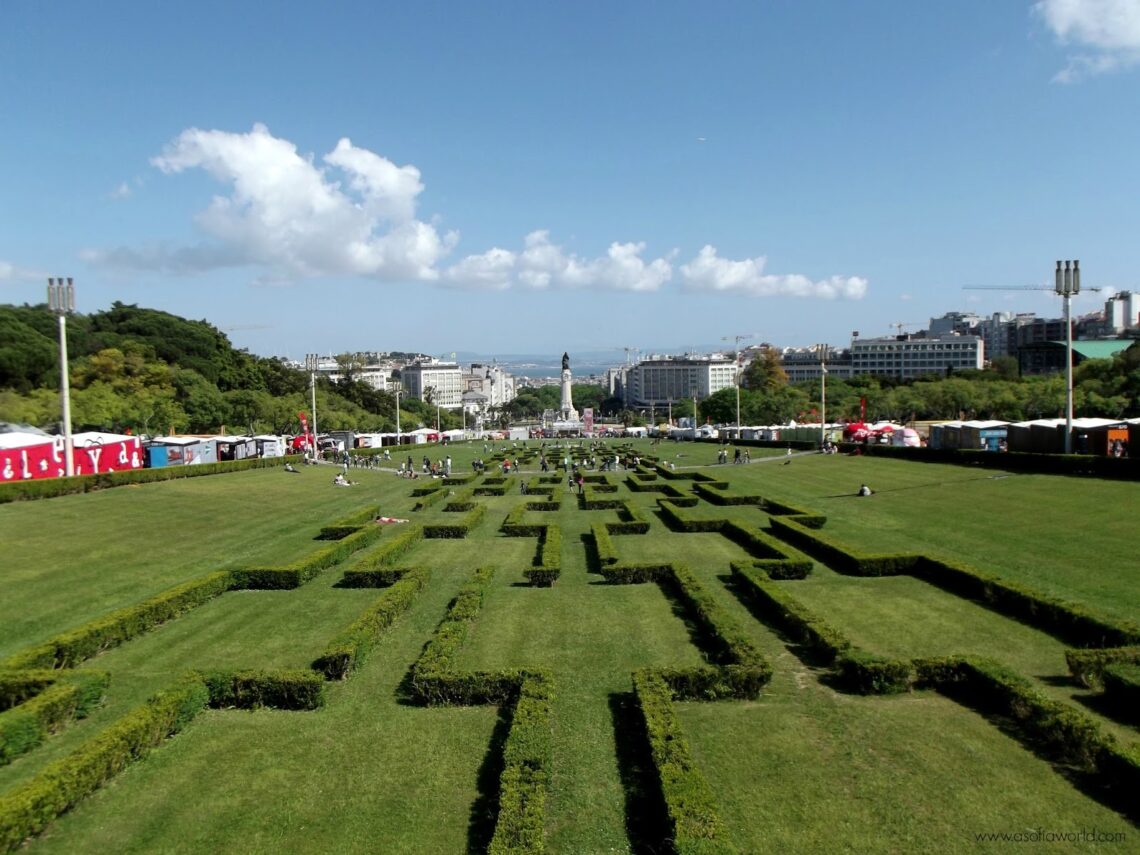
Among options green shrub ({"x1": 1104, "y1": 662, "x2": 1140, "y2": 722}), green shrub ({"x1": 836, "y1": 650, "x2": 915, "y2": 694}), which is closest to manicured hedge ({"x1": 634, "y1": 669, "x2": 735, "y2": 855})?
green shrub ({"x1": 836, "y1": 650, "x2": 915, "y2": 694})

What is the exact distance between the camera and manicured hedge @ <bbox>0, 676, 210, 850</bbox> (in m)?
8.24

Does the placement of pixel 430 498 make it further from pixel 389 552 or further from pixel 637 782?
pixel 637 782

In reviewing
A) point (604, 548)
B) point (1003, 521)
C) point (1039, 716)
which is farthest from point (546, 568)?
point (1003, 521)

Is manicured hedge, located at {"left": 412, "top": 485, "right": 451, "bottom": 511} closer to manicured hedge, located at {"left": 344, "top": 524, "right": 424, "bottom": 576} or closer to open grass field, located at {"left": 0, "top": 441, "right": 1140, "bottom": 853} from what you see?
manicured hedge, located at {"left": 344, "top": 524, "right": 424, "bottom": 576}

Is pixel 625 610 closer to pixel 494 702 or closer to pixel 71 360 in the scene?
pixel 494 702

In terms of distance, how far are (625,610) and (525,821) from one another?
9577 millimetres

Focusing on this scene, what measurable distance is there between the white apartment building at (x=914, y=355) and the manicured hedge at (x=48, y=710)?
177787mm

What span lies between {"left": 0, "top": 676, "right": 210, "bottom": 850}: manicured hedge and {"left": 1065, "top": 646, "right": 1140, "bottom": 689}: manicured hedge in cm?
1285

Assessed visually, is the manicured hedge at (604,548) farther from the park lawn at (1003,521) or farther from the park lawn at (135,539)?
the park lawn at (135,539)

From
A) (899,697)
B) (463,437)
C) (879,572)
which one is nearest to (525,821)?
(899,697)

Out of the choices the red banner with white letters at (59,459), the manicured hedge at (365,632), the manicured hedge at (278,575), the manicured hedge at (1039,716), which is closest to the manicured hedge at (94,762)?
the manicured hedge at (365,632)

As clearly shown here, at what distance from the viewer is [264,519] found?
103 feet

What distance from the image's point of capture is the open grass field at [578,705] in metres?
8.73

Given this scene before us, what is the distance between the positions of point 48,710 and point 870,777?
10.8 meters
